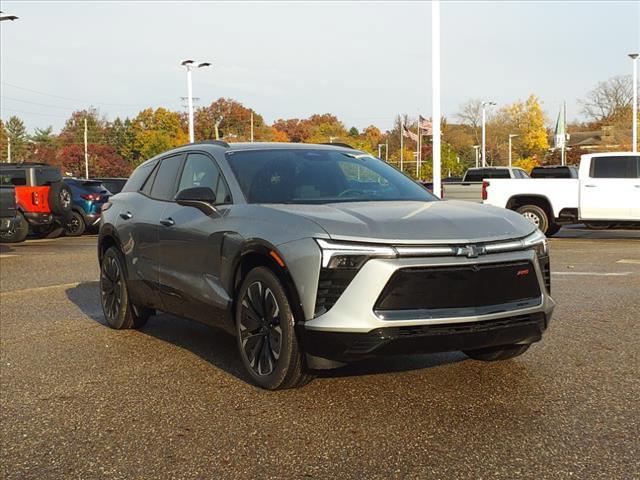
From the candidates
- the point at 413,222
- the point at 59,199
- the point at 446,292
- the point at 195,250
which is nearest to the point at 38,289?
the point at 195,250

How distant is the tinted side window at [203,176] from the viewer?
553 cm

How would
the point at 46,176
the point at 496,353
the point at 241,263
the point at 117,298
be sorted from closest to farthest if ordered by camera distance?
the point at 241,263, the point at 496,353, the point at 117,298, the point at 46,176

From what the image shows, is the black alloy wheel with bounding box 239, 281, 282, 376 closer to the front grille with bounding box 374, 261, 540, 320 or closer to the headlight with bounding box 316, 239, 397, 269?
the headlight with bounding box 316, 239, 397, 269

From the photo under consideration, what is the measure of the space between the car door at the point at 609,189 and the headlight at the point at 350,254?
47.2ft

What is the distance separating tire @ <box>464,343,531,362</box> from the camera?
521 cm

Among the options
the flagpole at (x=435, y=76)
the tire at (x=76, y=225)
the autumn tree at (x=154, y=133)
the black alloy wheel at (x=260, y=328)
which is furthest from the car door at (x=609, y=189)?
the autumn tree at (x=154, y=133)

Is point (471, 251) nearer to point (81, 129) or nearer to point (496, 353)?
point (496, 353)

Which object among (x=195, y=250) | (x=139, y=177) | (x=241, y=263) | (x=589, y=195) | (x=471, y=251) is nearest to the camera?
(x=471, y=251)

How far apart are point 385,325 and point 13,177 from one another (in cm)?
1800

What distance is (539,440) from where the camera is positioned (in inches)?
149

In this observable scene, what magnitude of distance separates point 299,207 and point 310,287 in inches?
31.3

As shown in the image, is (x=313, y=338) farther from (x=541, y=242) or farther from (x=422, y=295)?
(x=541, y=242)

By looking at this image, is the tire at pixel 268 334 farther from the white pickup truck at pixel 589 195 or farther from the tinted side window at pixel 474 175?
the tinted side window at pixel 474 175

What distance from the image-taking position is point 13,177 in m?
20.0
